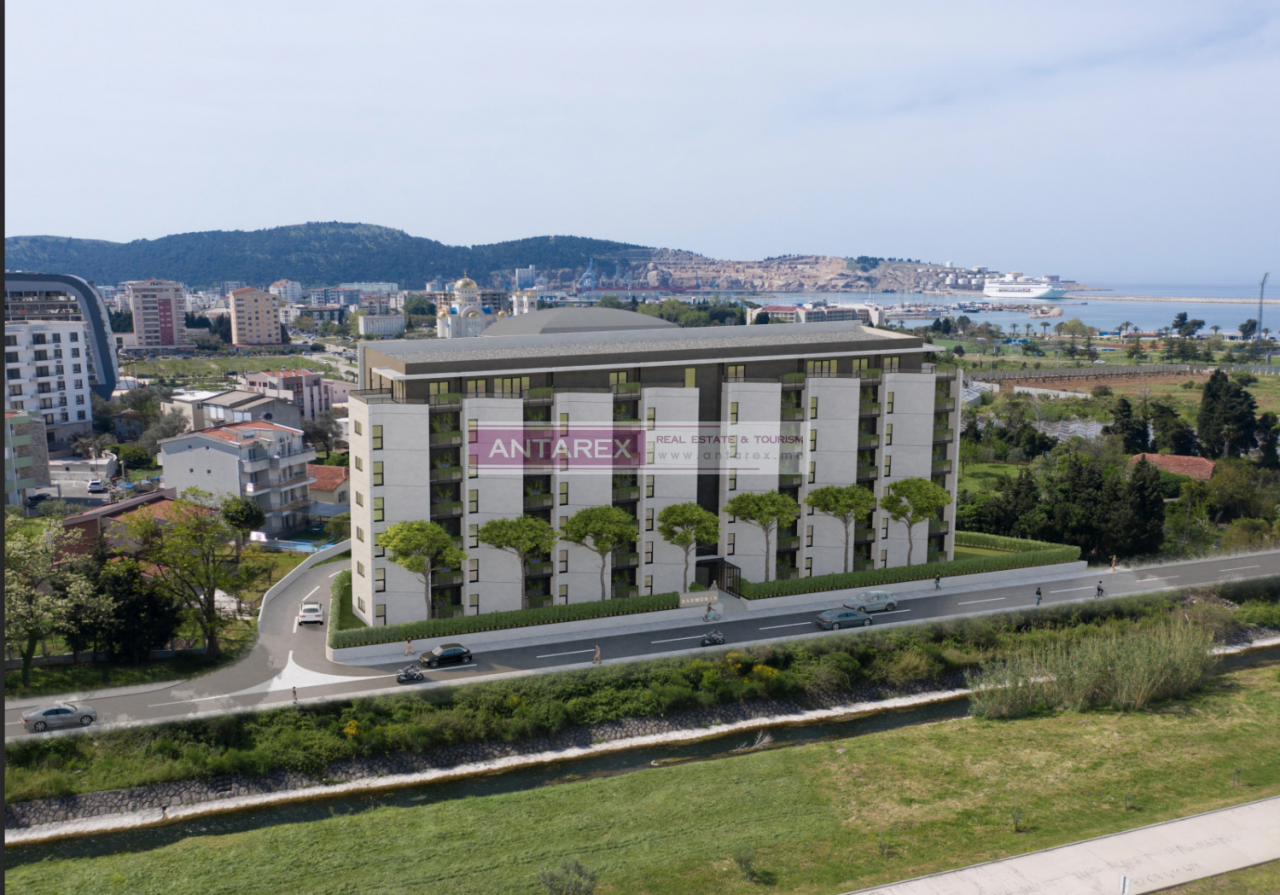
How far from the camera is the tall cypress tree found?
2030 inches

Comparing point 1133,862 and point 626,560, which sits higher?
point 626,560

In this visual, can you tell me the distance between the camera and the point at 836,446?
45719mm

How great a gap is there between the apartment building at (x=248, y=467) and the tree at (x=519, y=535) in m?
23.4

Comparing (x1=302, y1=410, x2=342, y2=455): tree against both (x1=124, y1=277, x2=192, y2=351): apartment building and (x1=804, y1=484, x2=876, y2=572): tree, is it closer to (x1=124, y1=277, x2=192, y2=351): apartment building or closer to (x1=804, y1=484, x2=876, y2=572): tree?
(x1=804, y1=484, x2=876, y2=572): tree

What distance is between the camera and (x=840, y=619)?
4141 cm

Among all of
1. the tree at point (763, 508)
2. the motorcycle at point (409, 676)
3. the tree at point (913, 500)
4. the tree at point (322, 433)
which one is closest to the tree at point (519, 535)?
the motorcycle at point (409, 676)

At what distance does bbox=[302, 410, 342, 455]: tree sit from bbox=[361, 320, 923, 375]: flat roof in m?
42.0

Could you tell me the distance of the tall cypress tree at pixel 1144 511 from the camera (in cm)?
5156

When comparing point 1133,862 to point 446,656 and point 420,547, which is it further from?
point 420,547

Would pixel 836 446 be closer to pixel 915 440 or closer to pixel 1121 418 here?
pixel 915 440

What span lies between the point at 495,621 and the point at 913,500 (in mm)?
20516

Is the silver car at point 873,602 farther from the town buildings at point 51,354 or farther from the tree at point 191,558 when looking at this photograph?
the town buildings at point 51,354

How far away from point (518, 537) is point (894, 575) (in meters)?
18.8

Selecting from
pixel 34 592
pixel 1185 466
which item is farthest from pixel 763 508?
pixel 1185 466
